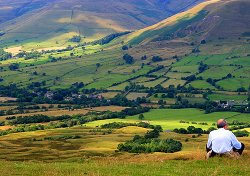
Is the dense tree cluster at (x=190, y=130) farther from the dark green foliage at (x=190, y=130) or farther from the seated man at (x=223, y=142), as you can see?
the seated man at (x=223, y=142)

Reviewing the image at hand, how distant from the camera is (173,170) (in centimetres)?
3600

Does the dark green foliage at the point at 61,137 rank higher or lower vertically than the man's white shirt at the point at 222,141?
lower

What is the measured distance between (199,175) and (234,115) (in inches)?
6078

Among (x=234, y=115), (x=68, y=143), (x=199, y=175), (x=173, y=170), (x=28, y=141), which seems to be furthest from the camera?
(x=234, y=115)

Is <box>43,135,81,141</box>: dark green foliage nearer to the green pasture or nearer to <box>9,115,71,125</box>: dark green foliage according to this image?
the green pasture

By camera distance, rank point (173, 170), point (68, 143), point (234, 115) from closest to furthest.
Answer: point (173, 170)
point (68, 143)
point (234, 115)

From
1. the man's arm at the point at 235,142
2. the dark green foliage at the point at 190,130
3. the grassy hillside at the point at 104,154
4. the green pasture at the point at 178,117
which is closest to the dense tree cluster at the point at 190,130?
the dark green foliage at the point at 190,130

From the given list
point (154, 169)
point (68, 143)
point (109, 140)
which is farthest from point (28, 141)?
point (154, 169)

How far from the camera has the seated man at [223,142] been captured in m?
35.5

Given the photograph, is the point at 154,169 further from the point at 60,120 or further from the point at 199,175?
the point at 60,120

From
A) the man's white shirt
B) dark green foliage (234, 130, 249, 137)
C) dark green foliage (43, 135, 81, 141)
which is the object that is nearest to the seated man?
the man's white shirt

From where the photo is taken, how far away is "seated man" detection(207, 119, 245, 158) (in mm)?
35459

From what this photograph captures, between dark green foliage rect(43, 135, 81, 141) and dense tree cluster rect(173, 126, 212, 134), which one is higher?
dark green foliage rect(43, 135, 81, 141)

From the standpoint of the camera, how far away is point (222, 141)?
117 ft
